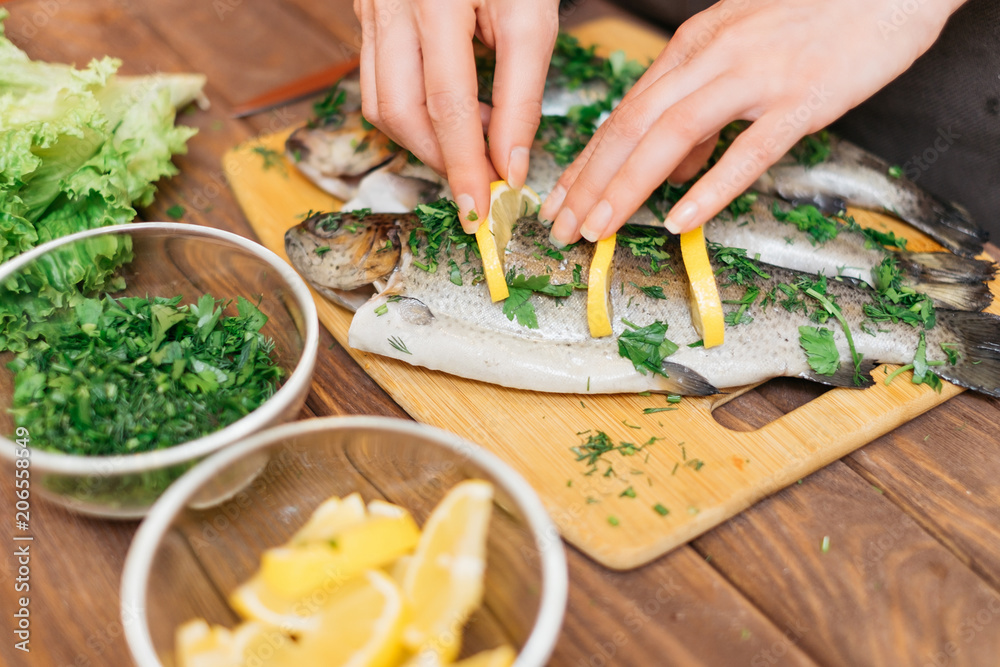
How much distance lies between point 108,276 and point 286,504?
0.71 m

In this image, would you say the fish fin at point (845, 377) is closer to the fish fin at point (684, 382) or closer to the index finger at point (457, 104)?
the fish fin at point (684, 382)

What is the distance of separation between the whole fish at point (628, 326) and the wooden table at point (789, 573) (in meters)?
0.09

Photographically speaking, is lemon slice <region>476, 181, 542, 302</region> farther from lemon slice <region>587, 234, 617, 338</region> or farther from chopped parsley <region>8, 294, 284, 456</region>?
chopped parsley <region>8, 294, 284, 456</region>

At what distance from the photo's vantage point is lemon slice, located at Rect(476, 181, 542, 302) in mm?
1504

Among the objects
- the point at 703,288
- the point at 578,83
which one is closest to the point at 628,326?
the point at 703,288

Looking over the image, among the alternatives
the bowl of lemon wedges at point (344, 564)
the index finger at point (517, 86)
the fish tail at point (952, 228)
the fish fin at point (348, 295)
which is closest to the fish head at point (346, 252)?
the fish fin at point (348, 295)

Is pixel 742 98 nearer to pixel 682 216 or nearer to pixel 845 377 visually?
pixel 682 216

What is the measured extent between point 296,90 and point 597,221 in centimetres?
133

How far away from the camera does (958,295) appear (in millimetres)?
1670

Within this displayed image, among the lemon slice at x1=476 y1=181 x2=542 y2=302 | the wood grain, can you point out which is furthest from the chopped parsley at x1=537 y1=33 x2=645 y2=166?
the wood grain

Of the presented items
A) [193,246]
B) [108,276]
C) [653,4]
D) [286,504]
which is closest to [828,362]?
[286,504]

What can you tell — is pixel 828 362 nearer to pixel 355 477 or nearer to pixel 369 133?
pixel 355 477

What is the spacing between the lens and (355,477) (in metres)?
1.09

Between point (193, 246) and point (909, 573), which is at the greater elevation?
point (193, 246)
